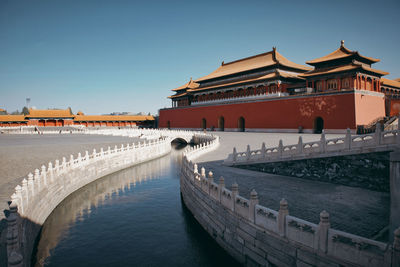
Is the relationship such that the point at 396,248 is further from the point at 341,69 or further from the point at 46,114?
the point at 46,114

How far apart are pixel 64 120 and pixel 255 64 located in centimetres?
3834

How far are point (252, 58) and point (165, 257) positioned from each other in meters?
33.2

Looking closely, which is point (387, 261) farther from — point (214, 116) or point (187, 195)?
point (214, 116)

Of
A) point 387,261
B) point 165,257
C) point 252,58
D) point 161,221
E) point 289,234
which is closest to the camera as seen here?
point 387,261

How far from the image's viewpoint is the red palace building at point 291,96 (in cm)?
2347

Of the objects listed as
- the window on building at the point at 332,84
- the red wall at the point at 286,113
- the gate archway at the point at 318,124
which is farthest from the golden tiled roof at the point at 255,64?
the gate archway at the point at 318,124

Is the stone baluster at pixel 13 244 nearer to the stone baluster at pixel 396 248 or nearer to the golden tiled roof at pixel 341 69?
the stone baluster at pixel 396 248

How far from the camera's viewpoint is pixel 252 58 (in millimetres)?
36562

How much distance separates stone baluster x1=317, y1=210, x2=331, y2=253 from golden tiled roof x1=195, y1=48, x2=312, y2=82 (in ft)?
92.3

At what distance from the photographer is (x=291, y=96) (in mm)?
27359

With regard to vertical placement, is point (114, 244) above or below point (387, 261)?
below

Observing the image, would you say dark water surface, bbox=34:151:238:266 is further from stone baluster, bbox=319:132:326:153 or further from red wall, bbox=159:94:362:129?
red wall, bbox=159:94:362:129

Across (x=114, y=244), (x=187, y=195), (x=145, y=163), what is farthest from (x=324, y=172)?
(x=145, y=163)

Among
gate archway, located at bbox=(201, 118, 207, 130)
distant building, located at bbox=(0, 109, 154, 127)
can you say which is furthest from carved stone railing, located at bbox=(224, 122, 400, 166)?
distant building, located at bbox=(0, 109, 154, 127)
